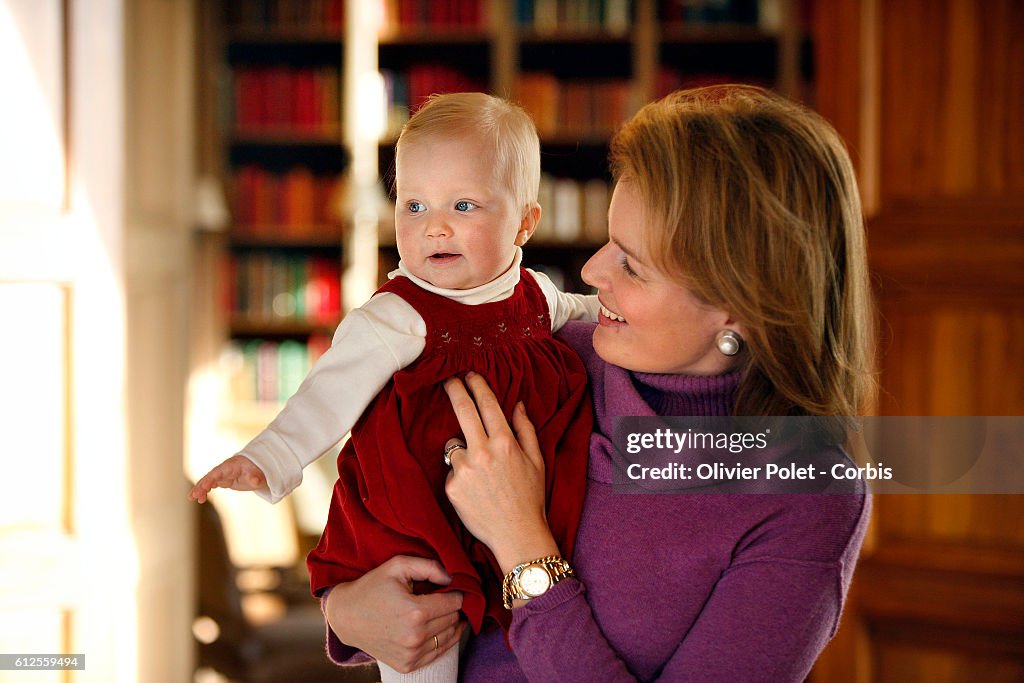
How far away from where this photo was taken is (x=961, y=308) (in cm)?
229

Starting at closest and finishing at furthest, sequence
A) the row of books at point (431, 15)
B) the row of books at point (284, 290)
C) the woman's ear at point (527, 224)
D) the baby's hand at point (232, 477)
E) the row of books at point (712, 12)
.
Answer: the baby's hand at point (232, 477)
the woman's ear at point (527, 224)
the row of books at point (712, 12)
the row of books at point (431, 15)
the row of books at point (284, 290)

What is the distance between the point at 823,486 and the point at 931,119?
165 centimetres

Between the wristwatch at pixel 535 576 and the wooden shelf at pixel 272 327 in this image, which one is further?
the wooden shelf at pixel 272 327

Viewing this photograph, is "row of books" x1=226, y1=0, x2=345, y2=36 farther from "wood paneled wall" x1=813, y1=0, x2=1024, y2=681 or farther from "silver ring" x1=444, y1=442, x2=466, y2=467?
"silver ring" x1=444, y1=442, x2=466, y2=467

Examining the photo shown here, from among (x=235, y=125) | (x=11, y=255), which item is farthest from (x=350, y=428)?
(x=235, y=125)

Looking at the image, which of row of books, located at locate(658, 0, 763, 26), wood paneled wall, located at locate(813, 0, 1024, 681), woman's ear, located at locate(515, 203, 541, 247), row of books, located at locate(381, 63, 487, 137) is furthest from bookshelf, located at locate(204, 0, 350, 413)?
woman's ear, located at locate(515, 203, 541, 247)

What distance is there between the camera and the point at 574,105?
410cm

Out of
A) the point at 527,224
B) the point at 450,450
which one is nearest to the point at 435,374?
the point at 450,450

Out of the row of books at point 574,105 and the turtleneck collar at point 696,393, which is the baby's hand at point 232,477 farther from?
the row of books at point 574,105

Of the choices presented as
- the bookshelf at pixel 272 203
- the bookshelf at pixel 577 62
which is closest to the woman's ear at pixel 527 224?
the bookshelf at pixel 577 62

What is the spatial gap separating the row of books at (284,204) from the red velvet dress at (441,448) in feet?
11.1

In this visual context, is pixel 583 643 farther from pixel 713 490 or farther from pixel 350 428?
pixel 350 428

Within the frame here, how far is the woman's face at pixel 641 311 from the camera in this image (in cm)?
101

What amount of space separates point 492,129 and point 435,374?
0.95 feet
